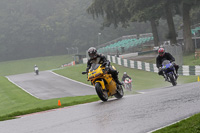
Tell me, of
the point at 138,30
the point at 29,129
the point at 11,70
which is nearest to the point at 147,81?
the point at 29,129

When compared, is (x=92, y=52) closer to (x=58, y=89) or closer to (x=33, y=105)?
(x=33, y=105)

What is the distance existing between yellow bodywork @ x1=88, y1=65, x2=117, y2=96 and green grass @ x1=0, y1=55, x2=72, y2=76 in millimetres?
69300

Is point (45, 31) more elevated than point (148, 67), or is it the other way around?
point (45, 31)

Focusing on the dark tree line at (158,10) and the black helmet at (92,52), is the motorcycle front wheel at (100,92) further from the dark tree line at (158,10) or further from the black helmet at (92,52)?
the dark tree line at (158,10)

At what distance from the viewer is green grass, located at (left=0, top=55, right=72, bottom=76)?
83.8 metres

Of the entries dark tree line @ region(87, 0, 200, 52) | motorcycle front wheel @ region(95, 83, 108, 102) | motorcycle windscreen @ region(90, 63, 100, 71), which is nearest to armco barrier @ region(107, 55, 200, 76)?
dark tree line @ region(87, 0, 200, 52)

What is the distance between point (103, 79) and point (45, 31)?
323 feet

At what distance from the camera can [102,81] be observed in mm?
13094

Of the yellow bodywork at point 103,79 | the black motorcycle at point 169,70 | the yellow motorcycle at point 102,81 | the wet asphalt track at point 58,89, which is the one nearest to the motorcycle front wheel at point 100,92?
the yellow motorcycle at point 102,81

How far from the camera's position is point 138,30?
10125 centimetres

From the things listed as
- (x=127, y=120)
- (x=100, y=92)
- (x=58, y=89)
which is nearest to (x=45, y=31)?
(x=58, y=89)

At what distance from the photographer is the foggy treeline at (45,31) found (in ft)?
347

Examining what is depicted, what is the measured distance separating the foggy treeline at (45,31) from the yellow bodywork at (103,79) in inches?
3535

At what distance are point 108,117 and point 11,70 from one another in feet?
257
